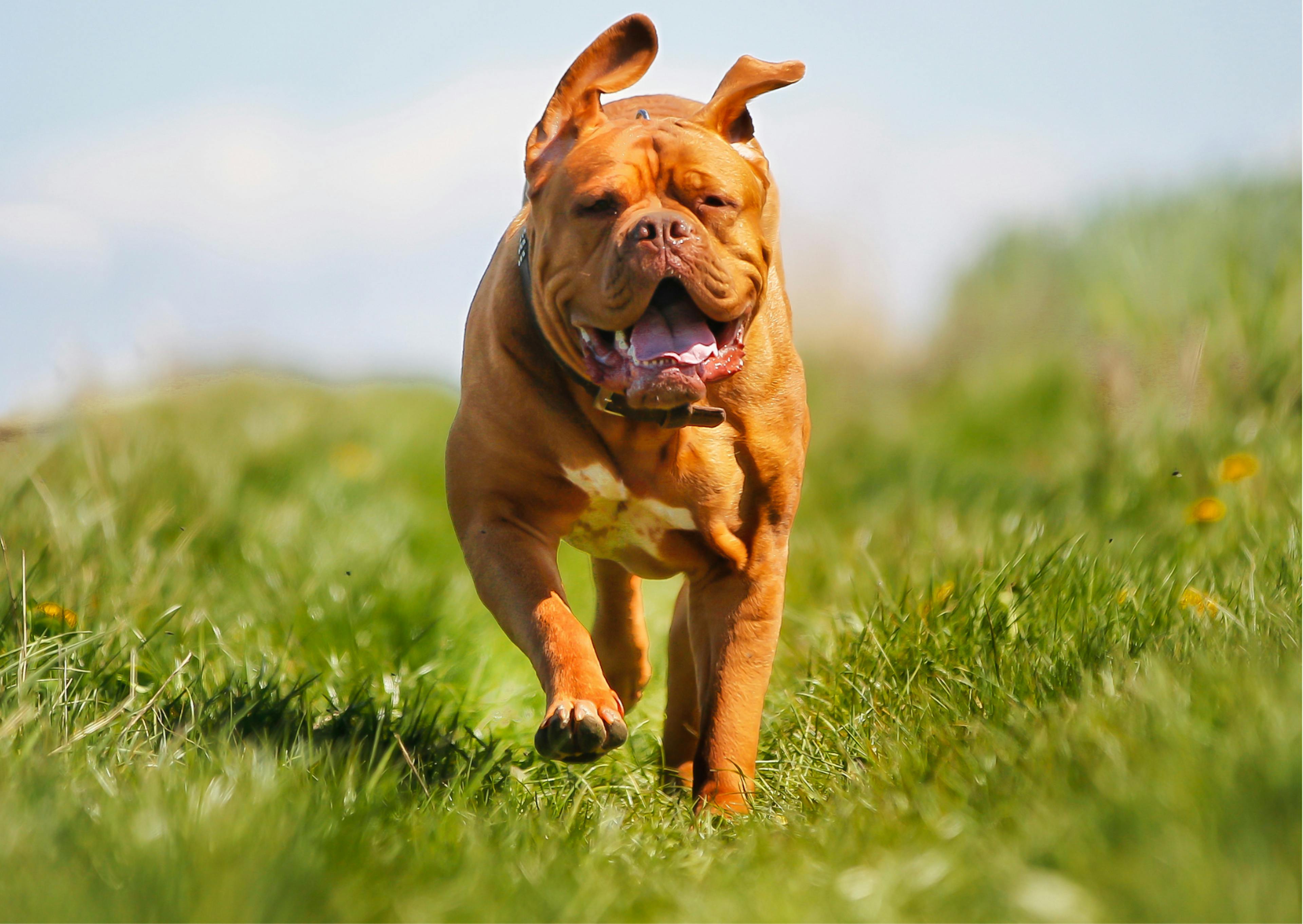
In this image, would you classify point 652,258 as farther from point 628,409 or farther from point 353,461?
point 353,461

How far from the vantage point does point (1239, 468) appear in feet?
17.5

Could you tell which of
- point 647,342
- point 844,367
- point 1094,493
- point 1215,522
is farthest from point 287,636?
point 844,367

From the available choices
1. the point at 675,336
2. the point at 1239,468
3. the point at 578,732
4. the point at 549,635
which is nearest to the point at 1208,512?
the point at 1239,468

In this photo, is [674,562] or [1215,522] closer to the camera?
[674,562]

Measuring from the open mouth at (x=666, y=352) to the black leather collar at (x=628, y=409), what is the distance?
1.5 inches

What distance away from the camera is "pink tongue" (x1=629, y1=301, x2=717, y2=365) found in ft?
10.6

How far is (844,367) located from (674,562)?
339 inches

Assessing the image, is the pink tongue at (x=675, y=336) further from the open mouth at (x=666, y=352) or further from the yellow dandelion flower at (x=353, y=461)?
the yellow dandelion flower at (x=353, y=461)

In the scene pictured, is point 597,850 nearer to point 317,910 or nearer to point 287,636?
point 317,910

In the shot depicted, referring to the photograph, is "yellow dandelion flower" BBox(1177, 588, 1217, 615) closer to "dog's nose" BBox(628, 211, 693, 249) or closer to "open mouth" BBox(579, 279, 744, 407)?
"open mouth" BBox(579, 279, 744, 407)

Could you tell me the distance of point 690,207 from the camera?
336 cm

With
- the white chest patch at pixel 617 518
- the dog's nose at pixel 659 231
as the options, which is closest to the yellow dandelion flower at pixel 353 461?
the white chest patch at pixel 617 518

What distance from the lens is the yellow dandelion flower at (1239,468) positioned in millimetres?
5254

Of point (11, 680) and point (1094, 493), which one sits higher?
point (11, 680)
